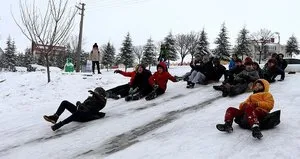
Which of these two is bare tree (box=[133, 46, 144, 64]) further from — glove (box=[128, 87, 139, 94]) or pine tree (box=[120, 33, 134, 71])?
glove (box=[128, 87, 139, 94])

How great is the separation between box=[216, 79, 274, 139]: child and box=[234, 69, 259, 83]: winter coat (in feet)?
14.7

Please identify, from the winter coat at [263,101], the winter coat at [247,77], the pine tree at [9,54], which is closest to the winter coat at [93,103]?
the winter coat at [263,101]

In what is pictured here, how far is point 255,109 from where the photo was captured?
22.8 ft

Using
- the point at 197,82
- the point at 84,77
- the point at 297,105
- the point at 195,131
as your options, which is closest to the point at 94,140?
the point at 195,131

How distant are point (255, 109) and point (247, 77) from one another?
16.2 feet

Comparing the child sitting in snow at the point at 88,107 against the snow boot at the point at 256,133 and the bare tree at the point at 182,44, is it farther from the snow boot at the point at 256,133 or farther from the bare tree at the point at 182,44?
the bare tree at the point at 182,44

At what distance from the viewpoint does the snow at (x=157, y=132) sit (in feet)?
20.1

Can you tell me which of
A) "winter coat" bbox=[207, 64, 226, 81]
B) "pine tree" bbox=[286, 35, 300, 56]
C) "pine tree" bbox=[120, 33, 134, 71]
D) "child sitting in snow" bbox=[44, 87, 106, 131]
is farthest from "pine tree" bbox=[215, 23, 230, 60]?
"child sitting in snow" bbox=[44, 87, 106, 131]

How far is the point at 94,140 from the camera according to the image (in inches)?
294

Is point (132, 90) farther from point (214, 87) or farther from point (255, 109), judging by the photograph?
point (255, 109)

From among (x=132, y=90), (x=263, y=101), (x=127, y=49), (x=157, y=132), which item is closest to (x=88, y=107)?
(x=157, y=132)

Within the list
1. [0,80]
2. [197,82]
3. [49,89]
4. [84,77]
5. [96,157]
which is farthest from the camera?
[0,80]

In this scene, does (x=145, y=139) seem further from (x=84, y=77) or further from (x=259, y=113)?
(x=84, y=77)

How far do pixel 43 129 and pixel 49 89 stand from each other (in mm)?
6835
